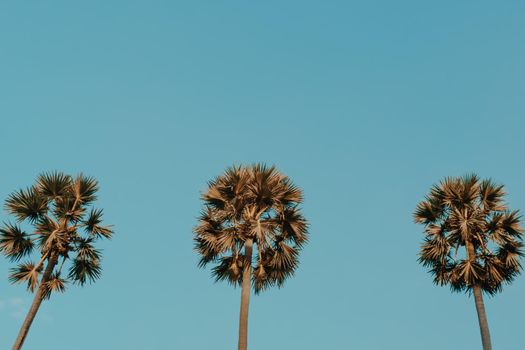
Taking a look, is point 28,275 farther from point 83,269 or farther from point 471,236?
point 471,236

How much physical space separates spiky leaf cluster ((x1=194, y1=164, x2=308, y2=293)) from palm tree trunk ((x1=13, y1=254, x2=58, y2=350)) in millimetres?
6108

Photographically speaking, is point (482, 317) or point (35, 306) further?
point (482, 317)

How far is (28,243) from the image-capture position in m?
28.4

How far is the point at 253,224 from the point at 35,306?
9.31 meters

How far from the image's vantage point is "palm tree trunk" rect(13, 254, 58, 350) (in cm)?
2514

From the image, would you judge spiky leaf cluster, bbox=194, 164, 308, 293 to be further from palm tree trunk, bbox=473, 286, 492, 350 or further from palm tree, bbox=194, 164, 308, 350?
palm tree trunk, bbox=473, 286, 492, 350

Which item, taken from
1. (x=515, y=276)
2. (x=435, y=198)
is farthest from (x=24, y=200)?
(x=515, y=276)

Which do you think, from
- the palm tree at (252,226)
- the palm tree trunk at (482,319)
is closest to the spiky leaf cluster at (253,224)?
→ the palm tree at (252,226)

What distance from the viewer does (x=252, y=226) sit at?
27.8m

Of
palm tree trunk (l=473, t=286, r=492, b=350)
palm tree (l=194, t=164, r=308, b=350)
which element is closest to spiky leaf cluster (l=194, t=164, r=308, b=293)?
palm tree (l=194, t=164, r=308, b=350)

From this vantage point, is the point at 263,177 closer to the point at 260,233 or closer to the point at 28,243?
the point at 260,233

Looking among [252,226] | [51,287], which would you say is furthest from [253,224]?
[51,287]

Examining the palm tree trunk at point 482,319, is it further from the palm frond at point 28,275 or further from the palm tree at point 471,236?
the palm frond at point 28,275

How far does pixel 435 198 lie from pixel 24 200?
18920mm
